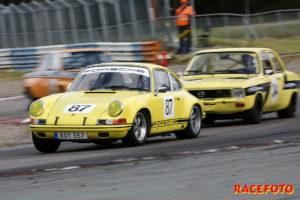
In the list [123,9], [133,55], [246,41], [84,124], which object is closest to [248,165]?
[84,124]

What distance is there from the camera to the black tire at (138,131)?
30.0 feet

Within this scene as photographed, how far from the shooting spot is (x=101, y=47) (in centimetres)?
2588

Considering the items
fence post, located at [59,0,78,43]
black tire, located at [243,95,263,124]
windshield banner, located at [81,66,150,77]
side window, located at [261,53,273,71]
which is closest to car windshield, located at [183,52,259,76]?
side window, located at [261,53,273,71]

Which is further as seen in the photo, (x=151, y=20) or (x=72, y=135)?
(x=151, y=20)

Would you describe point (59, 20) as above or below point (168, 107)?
below

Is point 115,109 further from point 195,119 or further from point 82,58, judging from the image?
point 82,58

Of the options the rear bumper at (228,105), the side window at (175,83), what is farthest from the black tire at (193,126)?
the rear bumper at (228,105)

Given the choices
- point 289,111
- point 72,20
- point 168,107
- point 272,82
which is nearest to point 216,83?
point 272,82

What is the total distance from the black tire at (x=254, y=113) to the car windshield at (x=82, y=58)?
4137 mm

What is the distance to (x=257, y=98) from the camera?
12.7m

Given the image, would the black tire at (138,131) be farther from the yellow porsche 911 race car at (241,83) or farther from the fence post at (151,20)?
the fence post at (151,20)

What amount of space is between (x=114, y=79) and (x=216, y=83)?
315cm

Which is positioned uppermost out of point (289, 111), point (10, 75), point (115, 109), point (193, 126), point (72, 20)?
point (115, 109)

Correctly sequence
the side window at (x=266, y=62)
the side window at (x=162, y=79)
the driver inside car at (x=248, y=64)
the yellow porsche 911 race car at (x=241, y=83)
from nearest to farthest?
the side window at (x=162, y=79) < the yellow porsche 911 race car at (x=241, y=83) < the driver inside car at (x=248, y=64) < the side window at (x=266, y=62)
